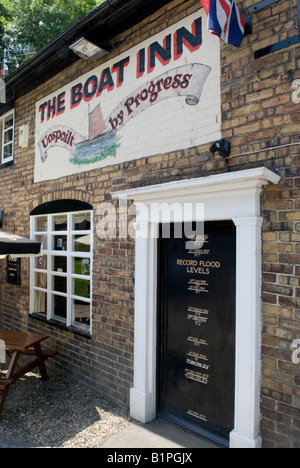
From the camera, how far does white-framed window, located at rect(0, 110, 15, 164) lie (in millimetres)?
7209

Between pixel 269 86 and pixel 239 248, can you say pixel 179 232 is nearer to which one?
pixel 239 248

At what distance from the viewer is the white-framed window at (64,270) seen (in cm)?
504

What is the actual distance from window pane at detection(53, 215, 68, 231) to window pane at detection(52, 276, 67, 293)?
83 centimetres

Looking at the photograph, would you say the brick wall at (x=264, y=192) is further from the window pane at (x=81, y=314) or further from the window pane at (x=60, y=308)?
the window pane at (x=60, y=308)

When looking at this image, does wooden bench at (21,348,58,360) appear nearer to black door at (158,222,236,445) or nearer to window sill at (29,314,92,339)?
window sill at (29,314,92,339)

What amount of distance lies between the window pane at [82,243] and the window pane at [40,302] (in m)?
1.41

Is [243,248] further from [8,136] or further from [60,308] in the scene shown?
[8,136]

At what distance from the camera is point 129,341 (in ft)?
13.6

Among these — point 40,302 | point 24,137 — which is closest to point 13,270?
point 40,302

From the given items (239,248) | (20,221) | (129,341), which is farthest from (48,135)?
(239,248)

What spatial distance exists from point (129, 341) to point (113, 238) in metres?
1.33

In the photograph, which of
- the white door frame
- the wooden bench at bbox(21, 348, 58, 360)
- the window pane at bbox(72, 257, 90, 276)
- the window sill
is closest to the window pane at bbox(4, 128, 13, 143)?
the window pane at bbox(72, 257, 90, 276)

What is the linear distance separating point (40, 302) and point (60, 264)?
1.01 meters

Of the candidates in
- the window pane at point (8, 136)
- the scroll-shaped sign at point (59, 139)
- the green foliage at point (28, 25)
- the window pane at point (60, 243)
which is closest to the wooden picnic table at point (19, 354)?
the window pane at point (60, 243)
